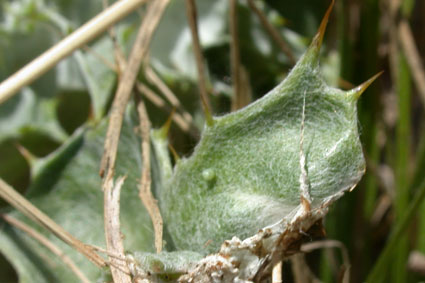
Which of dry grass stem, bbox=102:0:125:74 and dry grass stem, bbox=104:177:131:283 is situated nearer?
dry grass stem, bbox=104:177:131:283

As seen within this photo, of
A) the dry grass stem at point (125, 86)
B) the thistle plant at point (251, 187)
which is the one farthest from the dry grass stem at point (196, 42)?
the thistle plant at point (251, 187)

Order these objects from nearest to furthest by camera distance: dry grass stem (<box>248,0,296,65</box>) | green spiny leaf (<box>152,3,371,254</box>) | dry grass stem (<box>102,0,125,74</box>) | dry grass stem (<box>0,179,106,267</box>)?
green spiny leaf (<box>152,3,371,254</box>), dry grass stem (<box>0,179,106,267</box>), dry grass stem (<box>102,0,125,74</box>), dry grass stem (<box>248,0,296,65</box>)

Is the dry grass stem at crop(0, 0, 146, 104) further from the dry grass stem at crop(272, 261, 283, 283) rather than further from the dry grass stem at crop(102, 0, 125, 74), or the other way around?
the dry grass stem at crop(272, 261, 283, 283)

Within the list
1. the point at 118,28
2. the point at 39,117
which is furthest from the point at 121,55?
the point at 39,117

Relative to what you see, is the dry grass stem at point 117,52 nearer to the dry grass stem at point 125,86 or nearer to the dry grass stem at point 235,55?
the dry grass stem at point 125,86

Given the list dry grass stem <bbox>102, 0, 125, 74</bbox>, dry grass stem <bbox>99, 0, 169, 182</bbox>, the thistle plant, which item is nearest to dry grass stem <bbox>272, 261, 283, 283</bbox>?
the thistle plant

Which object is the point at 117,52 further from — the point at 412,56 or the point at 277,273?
the point at 412,56

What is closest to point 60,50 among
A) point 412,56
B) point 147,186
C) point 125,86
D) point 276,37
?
point 125,86
